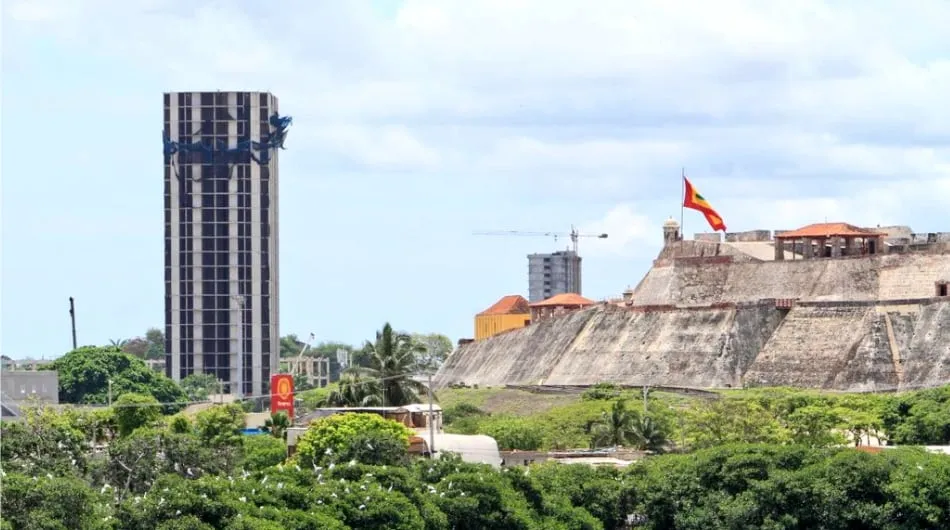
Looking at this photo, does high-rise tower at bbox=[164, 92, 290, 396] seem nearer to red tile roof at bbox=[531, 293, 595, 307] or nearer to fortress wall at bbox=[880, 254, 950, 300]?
red tile roof at bbox=[531, 293, 595, 307]

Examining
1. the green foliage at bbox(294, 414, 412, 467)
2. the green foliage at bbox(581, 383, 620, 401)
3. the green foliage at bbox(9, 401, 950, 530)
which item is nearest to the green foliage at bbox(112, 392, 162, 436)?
the green foliage at bbox(294, 414, 412, 467)

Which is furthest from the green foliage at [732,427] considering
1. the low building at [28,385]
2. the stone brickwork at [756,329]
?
the low building at [28,385]

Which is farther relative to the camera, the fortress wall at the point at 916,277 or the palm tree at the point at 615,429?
the fortress wall at the point at 916,277

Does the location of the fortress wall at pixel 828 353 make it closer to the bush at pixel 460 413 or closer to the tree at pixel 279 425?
the bush at pixel 460 413

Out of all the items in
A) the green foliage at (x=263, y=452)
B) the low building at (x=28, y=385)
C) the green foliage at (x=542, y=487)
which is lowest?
the green foliage at (x=542, y=487)

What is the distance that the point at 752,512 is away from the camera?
71625mm

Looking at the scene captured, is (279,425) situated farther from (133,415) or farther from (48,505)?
(48,505)

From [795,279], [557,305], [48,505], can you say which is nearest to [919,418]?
[795,279]

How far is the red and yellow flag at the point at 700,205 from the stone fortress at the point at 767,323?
148 cm

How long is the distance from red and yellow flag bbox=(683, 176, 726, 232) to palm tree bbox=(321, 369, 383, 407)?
147 ft

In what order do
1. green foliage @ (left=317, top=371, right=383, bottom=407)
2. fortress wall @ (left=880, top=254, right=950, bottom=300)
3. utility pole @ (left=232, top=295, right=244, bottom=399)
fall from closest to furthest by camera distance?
1. green foliage @ (left=317, top=371, right=383, bottom=407)
2. fortress wall @ (left=880, top=254, right=950, bottom=300)
3. utility pole @ (left=232, top=295, right=244, bottom=399)

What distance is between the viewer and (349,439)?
7650 cm

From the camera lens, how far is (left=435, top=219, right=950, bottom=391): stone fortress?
116875mm

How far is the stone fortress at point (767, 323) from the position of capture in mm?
116875
